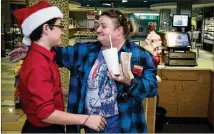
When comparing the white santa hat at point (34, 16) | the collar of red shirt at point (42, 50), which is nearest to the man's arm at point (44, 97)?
the collar of red shirt at point (42, 50)

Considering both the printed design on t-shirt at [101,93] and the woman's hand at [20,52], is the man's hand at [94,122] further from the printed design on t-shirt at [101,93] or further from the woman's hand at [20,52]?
the woman's hand at [20,52]

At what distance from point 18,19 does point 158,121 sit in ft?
10.9

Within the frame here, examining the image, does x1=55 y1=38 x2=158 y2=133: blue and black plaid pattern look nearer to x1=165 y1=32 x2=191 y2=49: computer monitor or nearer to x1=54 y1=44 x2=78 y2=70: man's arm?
x1=54 y1=44 x2=78 y2=70: man's arm

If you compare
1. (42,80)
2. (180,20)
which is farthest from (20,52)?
(180,20)

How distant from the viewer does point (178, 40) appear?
490 centimetres

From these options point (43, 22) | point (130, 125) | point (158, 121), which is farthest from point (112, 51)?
point (158, 121)

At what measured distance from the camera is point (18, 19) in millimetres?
1711

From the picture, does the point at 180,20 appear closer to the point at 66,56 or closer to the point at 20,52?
the point at 66,56

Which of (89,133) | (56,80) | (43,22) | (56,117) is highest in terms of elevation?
(43,22)

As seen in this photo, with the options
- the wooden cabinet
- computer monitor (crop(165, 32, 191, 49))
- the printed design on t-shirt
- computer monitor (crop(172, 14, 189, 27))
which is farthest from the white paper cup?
computer monitor (crop(172, 14, 189, 27))

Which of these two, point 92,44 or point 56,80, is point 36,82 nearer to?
point 56,80

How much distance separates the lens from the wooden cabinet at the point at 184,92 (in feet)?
15.6

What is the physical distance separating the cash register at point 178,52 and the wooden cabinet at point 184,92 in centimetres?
16

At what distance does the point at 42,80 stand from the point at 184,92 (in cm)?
374
